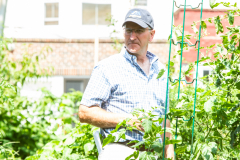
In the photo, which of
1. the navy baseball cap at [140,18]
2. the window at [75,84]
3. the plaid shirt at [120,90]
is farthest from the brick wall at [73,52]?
the plaid shirt at [120,90]

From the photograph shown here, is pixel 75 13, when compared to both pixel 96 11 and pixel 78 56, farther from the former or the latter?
pixel 78 56

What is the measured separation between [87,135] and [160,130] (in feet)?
4.05

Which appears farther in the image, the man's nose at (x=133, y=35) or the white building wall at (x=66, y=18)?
the white building wall at (x=66, y=18)

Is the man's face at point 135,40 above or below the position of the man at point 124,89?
above

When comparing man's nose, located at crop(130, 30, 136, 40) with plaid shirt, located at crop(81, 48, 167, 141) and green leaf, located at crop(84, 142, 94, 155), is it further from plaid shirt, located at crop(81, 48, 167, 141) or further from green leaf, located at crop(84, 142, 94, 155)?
green leaf, located at crop(84, 142, 94, 155)

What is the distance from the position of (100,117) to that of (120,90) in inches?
8.0

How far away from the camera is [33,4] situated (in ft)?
35.2

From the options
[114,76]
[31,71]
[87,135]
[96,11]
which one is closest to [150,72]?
[114,76]

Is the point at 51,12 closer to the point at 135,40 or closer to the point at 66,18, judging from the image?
the point at 66,18

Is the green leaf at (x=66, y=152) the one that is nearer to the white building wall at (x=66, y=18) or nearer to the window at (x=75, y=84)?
the window at (x=75, y=84)

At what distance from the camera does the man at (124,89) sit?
68.2 inches

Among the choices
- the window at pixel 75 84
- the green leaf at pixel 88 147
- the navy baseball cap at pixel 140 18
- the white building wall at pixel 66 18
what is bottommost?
the window at pixel 75 84

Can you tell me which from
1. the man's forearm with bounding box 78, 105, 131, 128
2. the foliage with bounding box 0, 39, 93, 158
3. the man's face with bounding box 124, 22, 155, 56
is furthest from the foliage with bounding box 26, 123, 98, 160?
the foliage with bounding box 0, 39, 93, 158

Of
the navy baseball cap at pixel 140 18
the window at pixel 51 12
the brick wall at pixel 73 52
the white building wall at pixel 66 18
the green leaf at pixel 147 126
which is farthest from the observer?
the window at pixel 51 12
